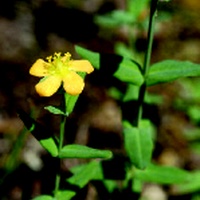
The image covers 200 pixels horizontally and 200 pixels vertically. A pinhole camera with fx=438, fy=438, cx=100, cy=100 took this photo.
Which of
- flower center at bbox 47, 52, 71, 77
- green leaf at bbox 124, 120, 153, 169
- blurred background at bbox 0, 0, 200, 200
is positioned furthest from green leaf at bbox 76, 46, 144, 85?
blurred background at bbox 0, 0, 200, 200

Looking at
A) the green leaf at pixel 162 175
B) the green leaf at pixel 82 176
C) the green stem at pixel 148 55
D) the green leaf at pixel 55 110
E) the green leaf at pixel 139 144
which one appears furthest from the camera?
the green leaf at pixel 162 175

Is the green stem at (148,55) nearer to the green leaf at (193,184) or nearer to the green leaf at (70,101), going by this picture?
the green leaf at (70,101)

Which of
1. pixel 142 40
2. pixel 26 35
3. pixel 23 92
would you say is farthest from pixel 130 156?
pixel 142 40

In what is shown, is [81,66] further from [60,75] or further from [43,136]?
[43,136]

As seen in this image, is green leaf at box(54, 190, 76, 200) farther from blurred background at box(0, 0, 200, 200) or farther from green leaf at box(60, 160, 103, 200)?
blurred background at box(0, 0, 200, 200)

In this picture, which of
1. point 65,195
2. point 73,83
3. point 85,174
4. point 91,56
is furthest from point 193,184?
point 73,83

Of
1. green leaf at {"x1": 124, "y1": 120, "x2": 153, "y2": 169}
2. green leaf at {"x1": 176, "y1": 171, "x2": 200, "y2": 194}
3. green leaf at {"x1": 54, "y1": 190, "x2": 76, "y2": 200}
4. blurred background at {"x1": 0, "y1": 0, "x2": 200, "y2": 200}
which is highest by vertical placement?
green leaf at {"x1": 124, "y1": 120, "x2": 153, "y2": 169}

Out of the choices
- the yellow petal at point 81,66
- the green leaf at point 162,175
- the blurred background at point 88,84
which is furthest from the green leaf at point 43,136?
the green leaf at point 162,175
